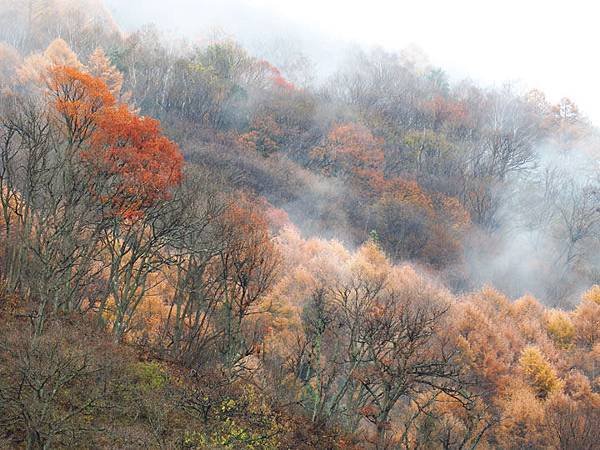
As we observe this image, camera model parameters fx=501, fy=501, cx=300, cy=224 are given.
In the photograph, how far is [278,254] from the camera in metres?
27.7

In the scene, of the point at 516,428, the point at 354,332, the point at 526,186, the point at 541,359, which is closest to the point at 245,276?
the point at 354,332

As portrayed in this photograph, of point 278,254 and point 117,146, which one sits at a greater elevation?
point 117,146

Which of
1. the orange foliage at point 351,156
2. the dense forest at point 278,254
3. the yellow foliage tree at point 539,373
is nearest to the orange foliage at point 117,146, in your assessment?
the dense forest at point 278,254

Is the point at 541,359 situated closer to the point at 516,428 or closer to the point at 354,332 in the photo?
the point at 516,428

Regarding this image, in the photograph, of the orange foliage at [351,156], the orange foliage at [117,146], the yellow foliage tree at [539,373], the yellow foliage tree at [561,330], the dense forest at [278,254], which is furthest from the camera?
the orange foliage at [351,156]

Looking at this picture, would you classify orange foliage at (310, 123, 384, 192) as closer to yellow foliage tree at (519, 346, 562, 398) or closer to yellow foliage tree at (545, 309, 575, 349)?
yellow foliage tree at (545, 309, 575, 349)

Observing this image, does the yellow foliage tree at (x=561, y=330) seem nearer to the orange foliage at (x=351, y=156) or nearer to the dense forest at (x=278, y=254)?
the dense forest at (x=278, y=254)

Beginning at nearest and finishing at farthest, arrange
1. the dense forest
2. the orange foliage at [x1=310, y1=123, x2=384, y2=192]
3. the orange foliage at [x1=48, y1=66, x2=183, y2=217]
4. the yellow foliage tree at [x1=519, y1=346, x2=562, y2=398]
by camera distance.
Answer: the dense forest → the orange foliage at [x1=48, y1=66, x2=183, y2=217] → the yellow foliage tree at [x1=519, y1=346, x2=562, y2=398] → the orange foliage at [x1=310, y1=123, x2=384, y2=192]

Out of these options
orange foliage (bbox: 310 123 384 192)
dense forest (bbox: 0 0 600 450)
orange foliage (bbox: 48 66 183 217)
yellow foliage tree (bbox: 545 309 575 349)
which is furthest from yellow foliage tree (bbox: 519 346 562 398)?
orange foliage (bbox: 48 66 183 217)

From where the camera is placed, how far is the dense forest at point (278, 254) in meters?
17.2

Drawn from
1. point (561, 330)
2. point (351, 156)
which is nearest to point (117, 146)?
point (351, 156)

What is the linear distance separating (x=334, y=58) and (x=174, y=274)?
8553 centimetres

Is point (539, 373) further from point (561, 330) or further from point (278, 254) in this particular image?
point (278, 254)

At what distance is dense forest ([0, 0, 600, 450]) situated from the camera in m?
17.2
